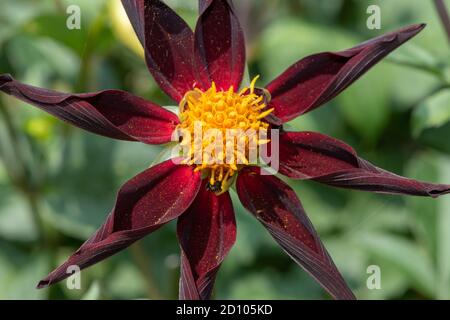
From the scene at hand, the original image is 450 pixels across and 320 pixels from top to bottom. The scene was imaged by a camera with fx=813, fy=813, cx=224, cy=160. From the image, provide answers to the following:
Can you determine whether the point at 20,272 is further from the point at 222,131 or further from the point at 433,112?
the point at 433,112

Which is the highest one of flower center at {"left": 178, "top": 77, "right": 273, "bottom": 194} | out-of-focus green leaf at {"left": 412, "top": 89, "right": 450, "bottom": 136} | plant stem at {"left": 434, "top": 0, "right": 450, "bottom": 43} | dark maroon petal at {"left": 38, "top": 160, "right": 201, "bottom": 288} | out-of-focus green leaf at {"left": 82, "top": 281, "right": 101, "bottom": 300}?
plant stem at {"left": 434, "top": 0, "right": 450, "bottom": 43}

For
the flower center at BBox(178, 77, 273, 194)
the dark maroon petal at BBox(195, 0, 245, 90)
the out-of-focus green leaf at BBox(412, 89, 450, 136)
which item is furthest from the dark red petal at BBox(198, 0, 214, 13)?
the out-of-focus green leaf at BBox(412, 89, 450, 136)

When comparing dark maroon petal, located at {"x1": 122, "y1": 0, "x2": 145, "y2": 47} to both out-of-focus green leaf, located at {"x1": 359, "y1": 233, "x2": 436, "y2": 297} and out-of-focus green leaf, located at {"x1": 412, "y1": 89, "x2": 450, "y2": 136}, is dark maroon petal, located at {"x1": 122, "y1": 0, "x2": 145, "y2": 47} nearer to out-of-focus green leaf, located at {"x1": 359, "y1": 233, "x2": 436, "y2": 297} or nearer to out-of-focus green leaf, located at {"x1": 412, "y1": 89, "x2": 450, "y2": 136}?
out-of-focus green leaf, located at {"x1": 412, "y1": 89, "x2": 450, "y2": 136}

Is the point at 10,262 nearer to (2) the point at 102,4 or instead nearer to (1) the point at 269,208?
(2) the point at 102,4

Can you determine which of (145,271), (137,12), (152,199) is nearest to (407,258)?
(145,271)

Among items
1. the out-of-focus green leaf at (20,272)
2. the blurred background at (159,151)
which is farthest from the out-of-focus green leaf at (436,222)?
the out-of-focus green leaf at (20,272)

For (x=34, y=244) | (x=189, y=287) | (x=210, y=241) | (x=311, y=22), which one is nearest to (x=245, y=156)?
(x=210, y=241)

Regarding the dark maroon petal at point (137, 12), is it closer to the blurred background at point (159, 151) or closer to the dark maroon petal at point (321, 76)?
the dark maroon petal at point (321, 76)
